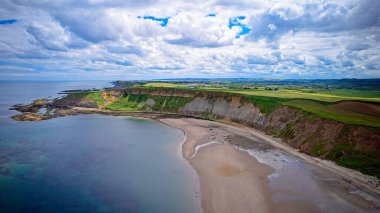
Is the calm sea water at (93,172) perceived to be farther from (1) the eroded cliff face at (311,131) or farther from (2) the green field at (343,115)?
(2) the green field at (343,115)

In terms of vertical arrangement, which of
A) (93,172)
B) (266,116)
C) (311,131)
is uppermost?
(311,131)

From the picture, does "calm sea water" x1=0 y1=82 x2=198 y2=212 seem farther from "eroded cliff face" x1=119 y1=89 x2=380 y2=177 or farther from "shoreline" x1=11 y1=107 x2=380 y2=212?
"eroded cliff face" x1=119 y1=89 x2=380 y2=177

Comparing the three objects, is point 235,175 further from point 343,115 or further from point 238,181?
point 343,115

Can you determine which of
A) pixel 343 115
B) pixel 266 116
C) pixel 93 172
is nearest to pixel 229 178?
pixel 93 172

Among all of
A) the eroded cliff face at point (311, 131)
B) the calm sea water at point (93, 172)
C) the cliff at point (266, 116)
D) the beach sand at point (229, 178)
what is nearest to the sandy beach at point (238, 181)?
the beach sand at point (229, 178)

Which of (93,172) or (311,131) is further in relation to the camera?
(311,131)

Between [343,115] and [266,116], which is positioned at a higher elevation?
[343,115]

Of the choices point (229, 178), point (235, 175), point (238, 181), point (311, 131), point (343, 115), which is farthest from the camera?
point (343, 115)

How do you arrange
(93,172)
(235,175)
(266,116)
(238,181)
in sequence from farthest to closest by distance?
1. (266,116)
2. (93,172)
3. (235,175)
4. (238,181)

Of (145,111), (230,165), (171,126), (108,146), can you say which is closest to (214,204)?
(230,165)
